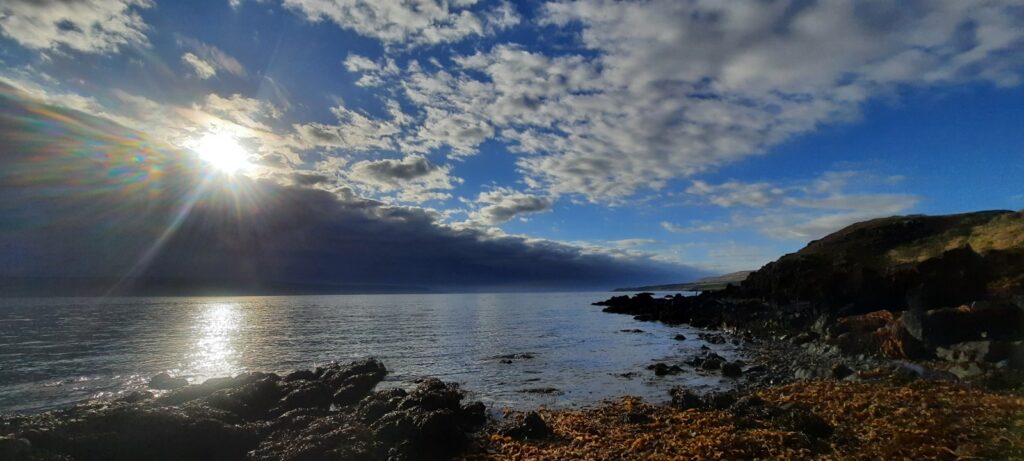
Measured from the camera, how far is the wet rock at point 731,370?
26.9 m

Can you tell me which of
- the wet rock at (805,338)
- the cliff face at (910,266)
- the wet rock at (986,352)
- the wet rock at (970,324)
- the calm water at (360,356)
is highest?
the cliff face at (910,266)

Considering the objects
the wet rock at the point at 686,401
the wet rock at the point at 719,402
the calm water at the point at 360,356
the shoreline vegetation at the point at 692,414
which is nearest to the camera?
the shoreline vegetation at the point at 692,414

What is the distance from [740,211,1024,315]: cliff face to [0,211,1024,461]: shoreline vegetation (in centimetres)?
21

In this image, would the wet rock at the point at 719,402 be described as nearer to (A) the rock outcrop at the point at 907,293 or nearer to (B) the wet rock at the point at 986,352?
(B) the wet rock at the point at 986,352

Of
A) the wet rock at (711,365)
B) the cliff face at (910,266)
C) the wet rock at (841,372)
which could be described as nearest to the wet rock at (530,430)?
the wet rock at (841,372)

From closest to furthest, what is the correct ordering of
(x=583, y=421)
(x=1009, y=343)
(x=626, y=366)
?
1. (x=583, y=421)
2. (x=1009, y=343)
3. (x=626, y=366)

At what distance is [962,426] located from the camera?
12312mm

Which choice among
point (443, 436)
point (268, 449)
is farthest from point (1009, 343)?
point (268, 449)

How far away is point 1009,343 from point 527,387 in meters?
21.3

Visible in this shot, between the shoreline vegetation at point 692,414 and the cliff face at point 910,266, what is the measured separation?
0.68 ft

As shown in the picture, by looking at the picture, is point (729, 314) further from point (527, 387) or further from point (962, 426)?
point (962, 426)

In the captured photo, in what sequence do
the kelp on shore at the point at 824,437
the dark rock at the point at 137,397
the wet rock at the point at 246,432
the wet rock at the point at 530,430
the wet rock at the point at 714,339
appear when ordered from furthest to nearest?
1. the wet rock at the point at 714,339
2. the dark rock at the point at 137,397
3. the wet rock at the point at 530,430
4. the wet rock at the point at 246,432
5. the kelp on shore at the point at 824,437

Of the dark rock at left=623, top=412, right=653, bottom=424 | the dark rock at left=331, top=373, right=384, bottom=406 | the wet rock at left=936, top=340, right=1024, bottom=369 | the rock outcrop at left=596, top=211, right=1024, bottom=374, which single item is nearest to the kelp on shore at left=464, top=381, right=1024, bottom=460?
the dark rock at left=623, top=412, right=653, bottom=424

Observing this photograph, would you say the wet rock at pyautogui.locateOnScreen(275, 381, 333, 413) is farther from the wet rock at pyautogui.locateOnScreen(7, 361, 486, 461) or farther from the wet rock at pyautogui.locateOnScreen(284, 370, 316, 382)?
the wet rock at pyautogui.locateOnScreen(284, 370, 316, 382)
